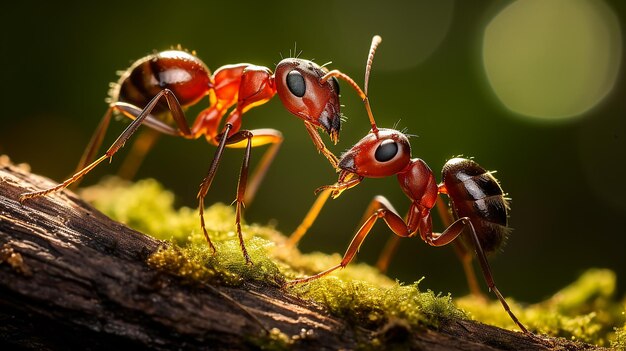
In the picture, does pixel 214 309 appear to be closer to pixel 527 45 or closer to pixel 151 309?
pixel 151 309

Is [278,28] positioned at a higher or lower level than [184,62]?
higher

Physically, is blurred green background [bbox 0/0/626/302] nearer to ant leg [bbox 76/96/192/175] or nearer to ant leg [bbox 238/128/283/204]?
ant leg [bbox 238/128/283/204]

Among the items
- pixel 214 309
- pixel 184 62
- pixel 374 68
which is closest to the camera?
pixel 214 309

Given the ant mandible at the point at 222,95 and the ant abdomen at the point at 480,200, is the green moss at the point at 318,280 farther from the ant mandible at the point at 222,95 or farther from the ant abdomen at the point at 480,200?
the ant abdomen at the point at 480,200

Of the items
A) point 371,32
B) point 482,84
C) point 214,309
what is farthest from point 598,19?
point 214,309

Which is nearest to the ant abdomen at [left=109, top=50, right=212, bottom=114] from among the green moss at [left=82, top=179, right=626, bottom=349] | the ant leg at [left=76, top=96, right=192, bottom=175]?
the ant leg at [left=76, top=96, right=192, bottom=175]

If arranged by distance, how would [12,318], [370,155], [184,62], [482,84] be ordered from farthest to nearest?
[482,84] → [184,62] → [370,155] → [12,318]
